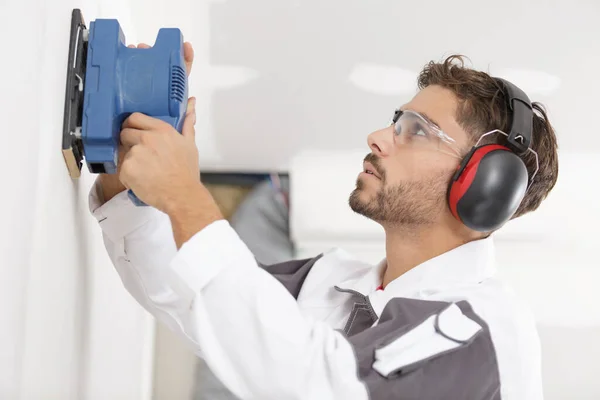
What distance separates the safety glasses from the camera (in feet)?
4.23

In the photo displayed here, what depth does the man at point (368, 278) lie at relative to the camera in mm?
851

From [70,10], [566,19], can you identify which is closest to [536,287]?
[566,19]

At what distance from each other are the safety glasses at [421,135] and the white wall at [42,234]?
635 mm

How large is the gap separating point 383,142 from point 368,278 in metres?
0.29

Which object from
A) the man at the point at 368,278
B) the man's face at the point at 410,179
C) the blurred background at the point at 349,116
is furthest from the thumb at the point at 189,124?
the blurred background at the point at 349,116

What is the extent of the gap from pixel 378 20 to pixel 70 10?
1174 mm

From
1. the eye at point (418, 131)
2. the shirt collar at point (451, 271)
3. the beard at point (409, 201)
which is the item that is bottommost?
the shirt collar at point (451, 271)

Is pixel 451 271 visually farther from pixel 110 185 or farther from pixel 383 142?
pixel 110 185

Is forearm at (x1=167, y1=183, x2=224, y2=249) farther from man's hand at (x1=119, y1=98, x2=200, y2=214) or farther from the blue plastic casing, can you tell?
the blue plastic casing

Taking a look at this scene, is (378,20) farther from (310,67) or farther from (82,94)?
(82,94)

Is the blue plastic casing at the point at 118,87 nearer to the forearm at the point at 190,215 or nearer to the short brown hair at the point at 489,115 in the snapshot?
the forearm at the point at 190,215

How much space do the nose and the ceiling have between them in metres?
0.63

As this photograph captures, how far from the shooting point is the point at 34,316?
81 cm

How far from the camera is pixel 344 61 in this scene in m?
1.95
